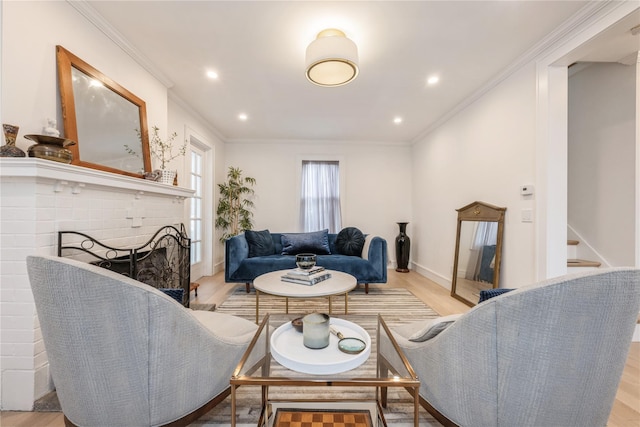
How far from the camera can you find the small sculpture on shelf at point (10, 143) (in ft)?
4.17

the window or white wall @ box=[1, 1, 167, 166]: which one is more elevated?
white wall @ box=[1, 1, 167, 166]

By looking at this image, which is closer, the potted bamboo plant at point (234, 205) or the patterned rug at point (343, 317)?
the patterned rug at point (343, 317)

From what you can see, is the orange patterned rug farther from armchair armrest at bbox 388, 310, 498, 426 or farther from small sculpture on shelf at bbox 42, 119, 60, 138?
small sculpture on shelf at bbox 42, 119, 60, 138

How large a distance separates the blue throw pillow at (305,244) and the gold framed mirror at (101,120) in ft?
6.71

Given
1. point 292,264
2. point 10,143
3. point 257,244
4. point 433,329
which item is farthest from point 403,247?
point 10,143

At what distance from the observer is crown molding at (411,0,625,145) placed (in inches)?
67.4

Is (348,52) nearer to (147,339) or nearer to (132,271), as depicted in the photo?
(147,339)

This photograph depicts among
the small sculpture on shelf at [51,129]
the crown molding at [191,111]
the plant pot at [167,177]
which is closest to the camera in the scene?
the small sculpture on shelf at [51,129]

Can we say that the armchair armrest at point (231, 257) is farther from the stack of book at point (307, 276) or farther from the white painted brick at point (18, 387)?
the white painted brick at point (18, 387)

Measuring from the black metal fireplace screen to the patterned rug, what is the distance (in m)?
0.63

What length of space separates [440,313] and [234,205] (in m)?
3.75

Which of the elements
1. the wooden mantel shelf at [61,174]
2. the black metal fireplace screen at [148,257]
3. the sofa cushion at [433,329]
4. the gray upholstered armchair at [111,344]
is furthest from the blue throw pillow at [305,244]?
the gray upholstered armchair at [111,344]

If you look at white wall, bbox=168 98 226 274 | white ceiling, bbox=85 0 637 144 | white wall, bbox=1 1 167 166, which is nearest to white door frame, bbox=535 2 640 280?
white ceiling, bbox=85 0 637 144

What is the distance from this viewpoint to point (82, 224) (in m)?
1.59
